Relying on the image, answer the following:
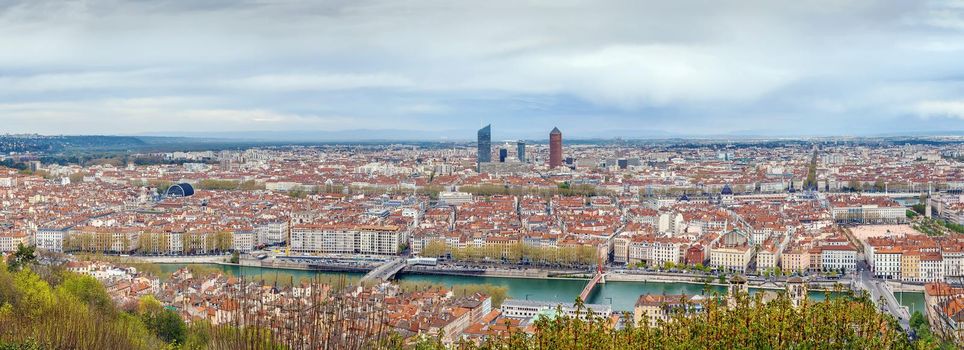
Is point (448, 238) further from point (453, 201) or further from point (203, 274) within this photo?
point (453, 201)

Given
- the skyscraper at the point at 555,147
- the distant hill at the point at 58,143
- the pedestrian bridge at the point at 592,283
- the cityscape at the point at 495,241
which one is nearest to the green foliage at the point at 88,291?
the cityscape at the point at 495,241

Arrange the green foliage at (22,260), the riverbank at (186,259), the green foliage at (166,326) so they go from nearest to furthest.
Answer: the green foliage at (166,326)
the green foliage at (22,260)
the riverbank at (186,259)

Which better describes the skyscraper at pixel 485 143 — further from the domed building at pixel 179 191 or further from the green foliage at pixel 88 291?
the green foliage at pixel 88 291

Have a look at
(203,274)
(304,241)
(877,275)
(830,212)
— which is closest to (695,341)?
(203,274)

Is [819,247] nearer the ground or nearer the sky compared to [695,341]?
nearer the ground

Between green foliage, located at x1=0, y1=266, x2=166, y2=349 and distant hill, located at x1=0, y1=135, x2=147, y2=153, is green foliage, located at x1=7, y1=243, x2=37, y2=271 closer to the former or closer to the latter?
green foliage, located at x1=0, y1=266, x2=166, y2=349

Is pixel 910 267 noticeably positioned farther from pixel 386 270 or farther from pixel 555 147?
pixel 555 147

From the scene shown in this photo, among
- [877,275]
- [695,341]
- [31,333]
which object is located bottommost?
[877,275]

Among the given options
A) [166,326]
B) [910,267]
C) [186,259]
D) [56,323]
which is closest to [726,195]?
[910,267]
